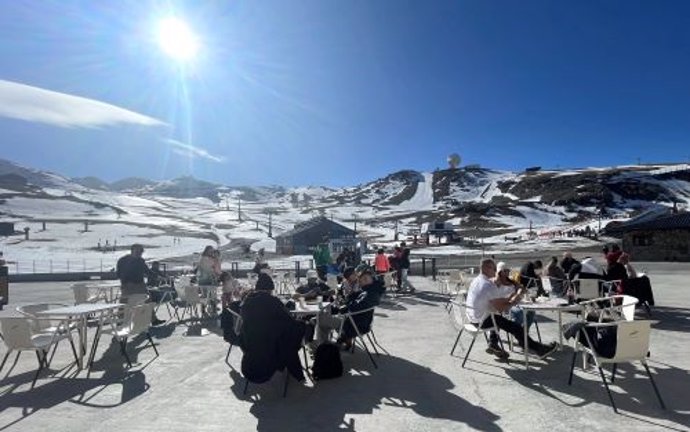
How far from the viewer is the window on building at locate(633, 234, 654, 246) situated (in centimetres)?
3850

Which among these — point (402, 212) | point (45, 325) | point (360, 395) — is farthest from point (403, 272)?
point (402, 212)

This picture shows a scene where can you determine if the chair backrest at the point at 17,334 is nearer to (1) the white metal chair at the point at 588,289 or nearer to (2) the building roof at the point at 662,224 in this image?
(1) the white metal chair at the point at 588,289

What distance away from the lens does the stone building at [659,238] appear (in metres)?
37.2

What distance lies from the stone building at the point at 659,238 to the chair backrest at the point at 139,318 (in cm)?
3831

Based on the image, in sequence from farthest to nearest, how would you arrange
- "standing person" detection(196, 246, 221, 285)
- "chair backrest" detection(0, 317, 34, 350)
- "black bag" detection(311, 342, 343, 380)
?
"standing person" detection(196, 246, 221, 285), "black bag" detection(311, 342, 343, 380), "chair backrest" detection(0, 317, 34, 350)

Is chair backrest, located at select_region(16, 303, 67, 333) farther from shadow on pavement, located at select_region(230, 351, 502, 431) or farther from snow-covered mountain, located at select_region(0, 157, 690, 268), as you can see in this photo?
snow-covered mountain, located at select_region(0, 157, 690, 268)

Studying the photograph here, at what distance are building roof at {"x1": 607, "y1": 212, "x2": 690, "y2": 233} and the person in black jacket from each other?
1513 inches

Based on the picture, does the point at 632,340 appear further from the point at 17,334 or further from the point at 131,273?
the point at 131,273

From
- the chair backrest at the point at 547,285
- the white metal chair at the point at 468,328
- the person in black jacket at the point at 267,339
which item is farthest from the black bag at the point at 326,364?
the chair backrest at the point at 547,285

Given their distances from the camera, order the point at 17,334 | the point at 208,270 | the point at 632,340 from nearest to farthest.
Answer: the point at 632,340 < the point at 17,334 < the point at 208,270

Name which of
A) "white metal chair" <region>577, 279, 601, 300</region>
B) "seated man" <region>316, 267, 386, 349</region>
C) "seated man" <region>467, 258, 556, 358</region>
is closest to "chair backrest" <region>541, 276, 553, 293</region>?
"white metal chair" <region>577, 279, 601, 300</region>

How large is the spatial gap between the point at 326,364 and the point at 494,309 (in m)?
2.17

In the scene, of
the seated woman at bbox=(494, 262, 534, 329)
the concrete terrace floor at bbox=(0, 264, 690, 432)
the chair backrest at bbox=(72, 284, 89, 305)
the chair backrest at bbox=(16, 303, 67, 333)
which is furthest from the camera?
the chair backrest at bbox=(72, 284, 89, 305)

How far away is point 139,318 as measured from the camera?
7387 mm
